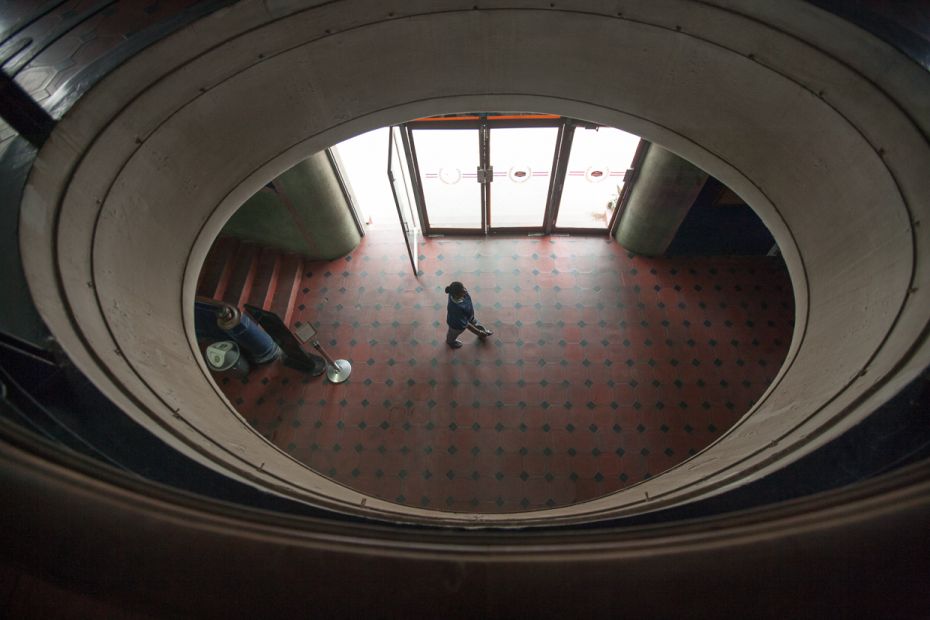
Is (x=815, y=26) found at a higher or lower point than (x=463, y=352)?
higher

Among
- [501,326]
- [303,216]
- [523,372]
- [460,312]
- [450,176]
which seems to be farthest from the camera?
[450,176]

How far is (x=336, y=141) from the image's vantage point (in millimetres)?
4359

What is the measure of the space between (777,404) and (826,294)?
1.09 m

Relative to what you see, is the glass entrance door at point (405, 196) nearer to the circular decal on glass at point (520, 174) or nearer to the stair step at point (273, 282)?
the circular decal on glass at point (520, 174)

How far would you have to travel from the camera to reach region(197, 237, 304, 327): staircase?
576cm

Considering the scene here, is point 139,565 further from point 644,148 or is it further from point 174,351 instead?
point 644,148

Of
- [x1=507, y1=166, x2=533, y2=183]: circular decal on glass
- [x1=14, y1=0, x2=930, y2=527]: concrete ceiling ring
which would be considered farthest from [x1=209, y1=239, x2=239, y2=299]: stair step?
[x1=507, y1=166, x2=533, y2=183]: circular decal on glass

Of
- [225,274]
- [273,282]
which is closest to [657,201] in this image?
[273,282]

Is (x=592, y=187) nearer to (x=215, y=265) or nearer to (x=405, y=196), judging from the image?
(x=405, y=196)

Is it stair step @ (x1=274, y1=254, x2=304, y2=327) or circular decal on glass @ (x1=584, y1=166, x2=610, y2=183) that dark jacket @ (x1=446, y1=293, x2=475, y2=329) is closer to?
stair step @ (x1=274, y1=254, x2=304, y2=327)

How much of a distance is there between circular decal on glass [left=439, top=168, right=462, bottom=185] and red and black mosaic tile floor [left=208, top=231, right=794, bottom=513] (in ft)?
3.37

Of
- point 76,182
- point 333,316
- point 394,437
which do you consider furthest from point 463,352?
point 76,182

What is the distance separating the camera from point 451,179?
21.8ft

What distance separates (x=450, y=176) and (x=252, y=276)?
3299mm
